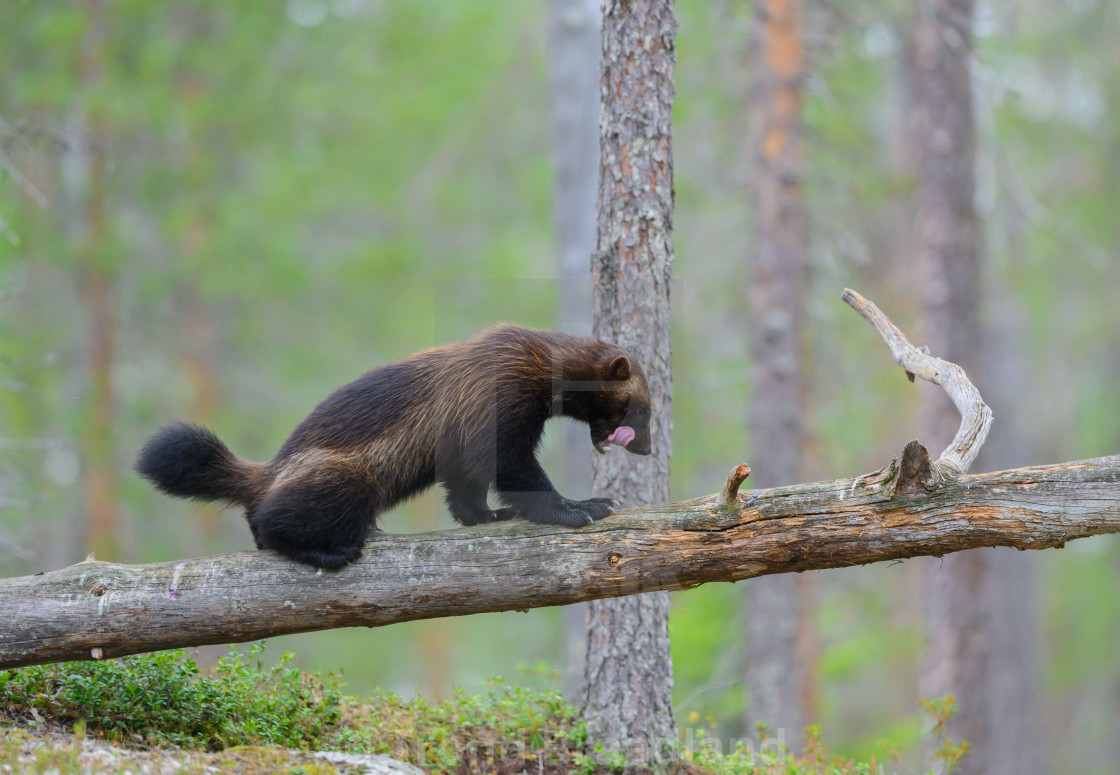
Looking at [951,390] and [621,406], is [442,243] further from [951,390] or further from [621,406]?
[951,390]

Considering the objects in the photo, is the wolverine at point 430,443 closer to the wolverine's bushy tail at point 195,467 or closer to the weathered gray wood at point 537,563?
the wolverine's bushy tail at point 195,467

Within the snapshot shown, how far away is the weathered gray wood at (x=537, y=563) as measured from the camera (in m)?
4.29

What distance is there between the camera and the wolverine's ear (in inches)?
218

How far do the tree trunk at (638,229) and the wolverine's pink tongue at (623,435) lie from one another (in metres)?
0.47

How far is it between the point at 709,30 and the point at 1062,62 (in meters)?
7.46

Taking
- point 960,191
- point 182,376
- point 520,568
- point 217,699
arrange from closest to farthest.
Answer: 1. point 520,568
2. point 217,699
3. point 960,191
4. point 182,376

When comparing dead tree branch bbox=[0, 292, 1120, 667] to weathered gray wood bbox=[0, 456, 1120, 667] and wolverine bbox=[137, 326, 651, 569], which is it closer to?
weathered gray wood bbox=[0, 456, 1120, 667]

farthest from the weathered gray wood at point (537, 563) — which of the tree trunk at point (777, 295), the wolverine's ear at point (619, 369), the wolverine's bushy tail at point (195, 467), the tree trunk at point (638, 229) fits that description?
the tree trunk at point (777, 295)

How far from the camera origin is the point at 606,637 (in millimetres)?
5852

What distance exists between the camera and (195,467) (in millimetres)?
5336

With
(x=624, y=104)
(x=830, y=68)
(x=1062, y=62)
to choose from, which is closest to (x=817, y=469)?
(x=830, y=68)

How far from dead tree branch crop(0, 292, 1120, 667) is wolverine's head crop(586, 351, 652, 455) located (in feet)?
3.07

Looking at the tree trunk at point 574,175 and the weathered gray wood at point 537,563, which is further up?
the tree trunk at point 574,175

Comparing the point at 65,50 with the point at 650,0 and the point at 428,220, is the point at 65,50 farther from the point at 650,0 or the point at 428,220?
the point at 650,0
